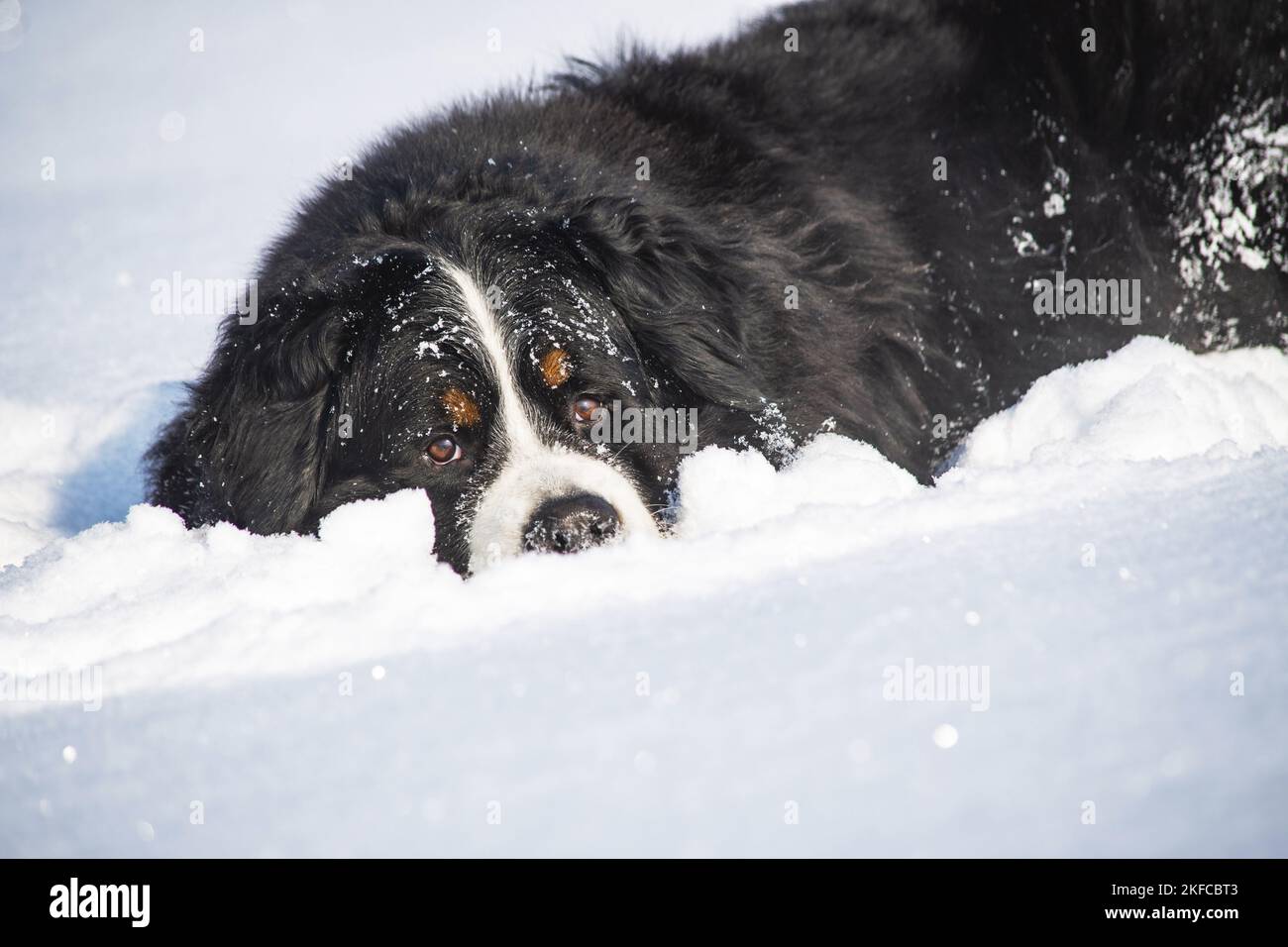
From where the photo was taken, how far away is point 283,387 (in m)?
2.84

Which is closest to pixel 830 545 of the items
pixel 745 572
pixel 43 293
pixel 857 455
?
pixel 745 572

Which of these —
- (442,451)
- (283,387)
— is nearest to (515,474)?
(442,451)

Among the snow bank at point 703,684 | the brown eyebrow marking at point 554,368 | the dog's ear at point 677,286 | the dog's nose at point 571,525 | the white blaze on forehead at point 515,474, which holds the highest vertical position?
the dog's ear at point 677,286

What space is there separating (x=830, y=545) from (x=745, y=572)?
207 mm

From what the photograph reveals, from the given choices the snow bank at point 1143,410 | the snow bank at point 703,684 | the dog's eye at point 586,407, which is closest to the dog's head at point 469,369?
the dog's eye at point 586,407

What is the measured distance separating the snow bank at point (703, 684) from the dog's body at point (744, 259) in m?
0.45

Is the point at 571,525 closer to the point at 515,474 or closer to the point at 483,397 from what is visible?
the point at 515,474

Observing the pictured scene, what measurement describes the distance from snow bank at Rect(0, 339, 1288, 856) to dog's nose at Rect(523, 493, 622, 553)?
0.29m

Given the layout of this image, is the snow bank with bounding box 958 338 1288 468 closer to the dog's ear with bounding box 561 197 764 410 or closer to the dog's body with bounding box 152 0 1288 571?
the dog's body with bounding box 152 0 1288 571

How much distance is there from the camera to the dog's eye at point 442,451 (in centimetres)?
280

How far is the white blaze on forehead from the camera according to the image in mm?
2572

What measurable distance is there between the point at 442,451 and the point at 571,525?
1.78 feet

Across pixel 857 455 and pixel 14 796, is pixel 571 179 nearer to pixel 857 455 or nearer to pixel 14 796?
pixel 857 455

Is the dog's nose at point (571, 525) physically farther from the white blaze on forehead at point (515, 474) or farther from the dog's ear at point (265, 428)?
the dog's ear at point (265, 428)
